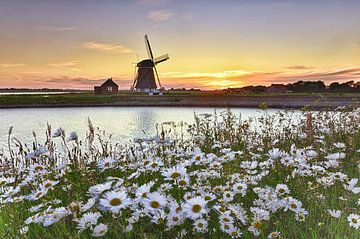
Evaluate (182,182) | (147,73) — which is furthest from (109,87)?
(182,182)

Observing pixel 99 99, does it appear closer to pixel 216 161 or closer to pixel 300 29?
pixel 300 29

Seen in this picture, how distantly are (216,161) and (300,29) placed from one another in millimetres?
10939

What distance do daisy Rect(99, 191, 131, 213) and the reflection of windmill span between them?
59937 mm

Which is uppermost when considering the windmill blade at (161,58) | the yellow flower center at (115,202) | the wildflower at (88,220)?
the windmill blade at (161,58)

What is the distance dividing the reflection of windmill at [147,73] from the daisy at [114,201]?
5994 cm

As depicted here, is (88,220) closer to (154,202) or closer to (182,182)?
(154,202)

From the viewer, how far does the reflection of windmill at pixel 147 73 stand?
206 ft

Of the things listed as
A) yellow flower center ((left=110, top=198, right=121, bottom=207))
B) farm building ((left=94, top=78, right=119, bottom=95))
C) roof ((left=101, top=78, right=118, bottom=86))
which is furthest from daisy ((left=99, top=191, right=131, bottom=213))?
roof ((left=101, top=78, right=118, bottom=86))

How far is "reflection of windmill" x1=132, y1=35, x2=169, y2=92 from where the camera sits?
6284 cm

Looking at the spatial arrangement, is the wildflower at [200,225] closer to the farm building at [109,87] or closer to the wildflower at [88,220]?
the wildflower at [88,220]

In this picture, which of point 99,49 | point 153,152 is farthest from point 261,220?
point 99,49

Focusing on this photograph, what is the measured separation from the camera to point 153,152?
552cm

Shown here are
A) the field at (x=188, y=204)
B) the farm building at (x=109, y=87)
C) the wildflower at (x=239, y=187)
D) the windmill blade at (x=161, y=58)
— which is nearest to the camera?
the field at (x=188, y=204)

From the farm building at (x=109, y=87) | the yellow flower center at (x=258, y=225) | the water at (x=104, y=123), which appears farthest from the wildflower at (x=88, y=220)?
the farm building at (x=109, y=87)
